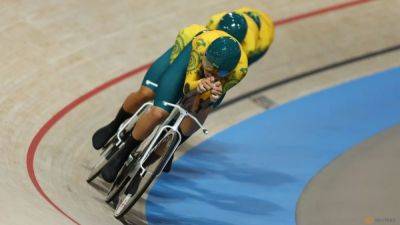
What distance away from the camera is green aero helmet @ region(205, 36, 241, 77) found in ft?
16.8

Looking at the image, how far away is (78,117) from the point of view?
7.16m

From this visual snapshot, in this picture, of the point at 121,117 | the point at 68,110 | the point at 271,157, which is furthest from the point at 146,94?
the point at 271,157

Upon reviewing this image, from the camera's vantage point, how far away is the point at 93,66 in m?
7.89

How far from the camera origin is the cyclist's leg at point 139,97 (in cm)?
597

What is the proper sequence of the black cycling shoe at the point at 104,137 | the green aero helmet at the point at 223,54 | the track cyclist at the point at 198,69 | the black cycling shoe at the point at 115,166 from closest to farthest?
1. the green aero helmet at the point at 223,54
2. the track cyclist at the point at 198,69
3. the black cycling shoe at the point at 115,166
4. the black cycling shoe at the point at 104,137

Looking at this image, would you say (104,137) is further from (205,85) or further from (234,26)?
(205,85)

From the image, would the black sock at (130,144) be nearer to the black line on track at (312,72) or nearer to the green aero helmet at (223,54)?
the green aero helmet at (223,54)

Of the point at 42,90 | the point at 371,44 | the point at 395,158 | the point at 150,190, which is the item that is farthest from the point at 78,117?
the point at 371,44

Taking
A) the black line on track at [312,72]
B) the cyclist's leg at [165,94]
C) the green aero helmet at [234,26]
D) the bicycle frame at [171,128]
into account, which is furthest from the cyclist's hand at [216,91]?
the black line on track at [312,72]

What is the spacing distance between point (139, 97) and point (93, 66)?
6.18 feet

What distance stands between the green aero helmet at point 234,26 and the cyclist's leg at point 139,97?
0.45 metres

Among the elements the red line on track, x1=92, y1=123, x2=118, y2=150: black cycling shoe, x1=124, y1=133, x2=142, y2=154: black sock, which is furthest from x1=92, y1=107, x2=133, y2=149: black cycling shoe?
x1=124, y1=133, x2=142, y2=154: black sock

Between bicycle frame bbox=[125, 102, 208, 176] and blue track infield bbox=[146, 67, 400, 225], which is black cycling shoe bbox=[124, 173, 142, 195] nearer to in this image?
bicycle frame bbox=[125, 102, 208, 176]

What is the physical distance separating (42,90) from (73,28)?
124cm
